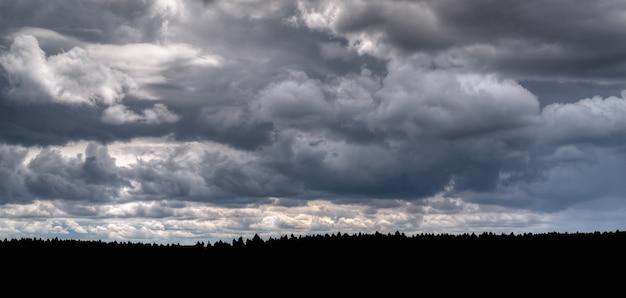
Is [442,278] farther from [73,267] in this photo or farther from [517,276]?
[73,267]

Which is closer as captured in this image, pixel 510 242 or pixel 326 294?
pixel 326 294

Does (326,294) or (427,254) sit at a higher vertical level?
(427,254)

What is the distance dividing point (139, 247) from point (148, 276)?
1.93m

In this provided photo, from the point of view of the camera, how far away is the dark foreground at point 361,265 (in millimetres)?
26281

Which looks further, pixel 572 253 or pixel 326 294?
pixel 572 253

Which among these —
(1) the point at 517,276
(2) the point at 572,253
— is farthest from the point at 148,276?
(2) the point at 572,253

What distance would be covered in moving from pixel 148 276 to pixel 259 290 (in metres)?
5.95

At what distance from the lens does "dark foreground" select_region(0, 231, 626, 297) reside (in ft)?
86.2

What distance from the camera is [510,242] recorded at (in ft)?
90.4

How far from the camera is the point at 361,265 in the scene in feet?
86.5

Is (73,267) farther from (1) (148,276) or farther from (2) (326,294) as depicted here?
(2) (326,294)

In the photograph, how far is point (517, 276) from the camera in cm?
2658

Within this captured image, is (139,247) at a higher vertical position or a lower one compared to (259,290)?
higher

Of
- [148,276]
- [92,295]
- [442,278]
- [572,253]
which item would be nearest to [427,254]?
[442,278]
